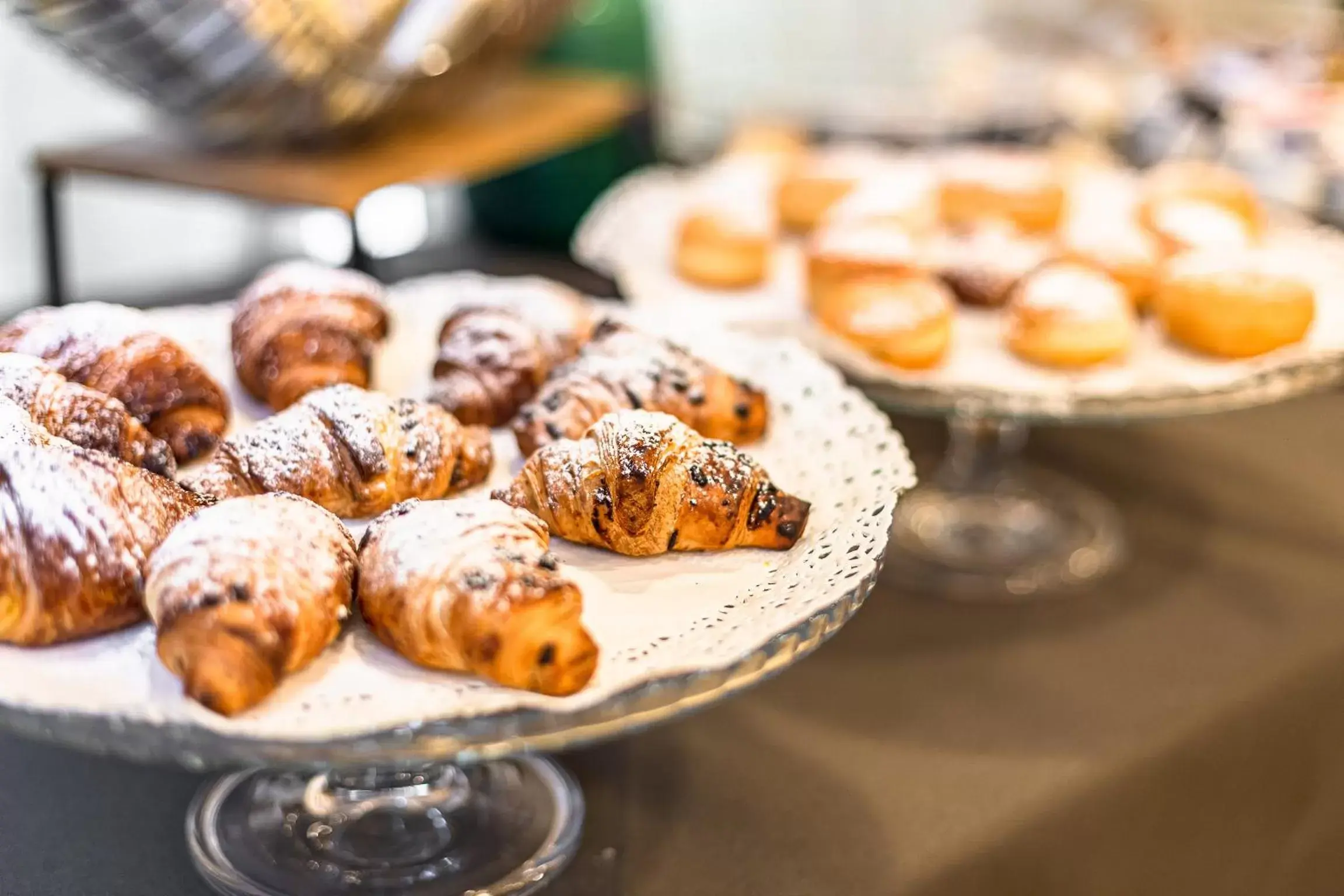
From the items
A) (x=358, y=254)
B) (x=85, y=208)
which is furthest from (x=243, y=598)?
(x=85, y=208)

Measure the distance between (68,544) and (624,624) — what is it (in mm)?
248

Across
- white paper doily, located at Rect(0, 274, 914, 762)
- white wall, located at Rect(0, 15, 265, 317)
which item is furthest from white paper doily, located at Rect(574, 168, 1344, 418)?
white wall, located at Rect(0, 15, 265, 317)

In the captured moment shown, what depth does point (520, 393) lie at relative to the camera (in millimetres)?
814

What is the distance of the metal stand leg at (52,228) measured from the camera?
46.0 inches

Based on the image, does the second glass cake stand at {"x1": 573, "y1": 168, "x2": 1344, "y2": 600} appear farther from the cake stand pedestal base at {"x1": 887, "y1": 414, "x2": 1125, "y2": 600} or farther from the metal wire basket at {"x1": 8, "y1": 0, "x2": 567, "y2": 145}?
the metal wire basket at {"x1": 8, "y1": 0, "x2": 567, "y2": 145}

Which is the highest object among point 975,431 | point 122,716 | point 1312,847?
point 122,716

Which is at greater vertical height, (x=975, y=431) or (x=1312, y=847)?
(x=975, y=431)

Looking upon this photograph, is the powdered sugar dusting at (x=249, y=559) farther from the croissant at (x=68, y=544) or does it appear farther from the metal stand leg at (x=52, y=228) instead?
the metal stand leg at (x=52, y=228)

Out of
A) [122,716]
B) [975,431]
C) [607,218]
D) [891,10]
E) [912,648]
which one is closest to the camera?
[122,716]

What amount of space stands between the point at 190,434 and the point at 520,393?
196 mm

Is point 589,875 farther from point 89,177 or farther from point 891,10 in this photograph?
point 891,10

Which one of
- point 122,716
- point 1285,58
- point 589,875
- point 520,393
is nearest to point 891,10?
point 1285,58

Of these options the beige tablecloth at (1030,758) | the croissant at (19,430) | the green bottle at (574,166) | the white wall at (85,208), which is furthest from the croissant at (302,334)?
the white wall at (85,208)

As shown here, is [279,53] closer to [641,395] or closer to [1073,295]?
[641,395]
